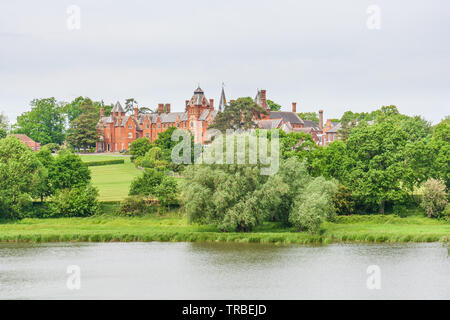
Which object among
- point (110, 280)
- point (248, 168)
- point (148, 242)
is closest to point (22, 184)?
point (148, 242)

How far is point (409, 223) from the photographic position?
5306 cm

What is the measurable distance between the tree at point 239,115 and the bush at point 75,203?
1455 inches

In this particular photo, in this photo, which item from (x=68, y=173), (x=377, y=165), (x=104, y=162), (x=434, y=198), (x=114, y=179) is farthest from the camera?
(x=104, y=162)

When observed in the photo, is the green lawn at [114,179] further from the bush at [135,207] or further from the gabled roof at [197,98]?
the gabled roof at [197,98]

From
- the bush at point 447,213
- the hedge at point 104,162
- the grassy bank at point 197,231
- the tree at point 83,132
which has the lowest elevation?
the grassy bank at point 197,231

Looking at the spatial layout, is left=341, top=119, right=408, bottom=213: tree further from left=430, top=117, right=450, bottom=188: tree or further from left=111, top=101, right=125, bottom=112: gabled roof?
left=111, top=101, right=125, bottom=112: gabled roof

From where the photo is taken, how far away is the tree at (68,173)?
59.8 metres

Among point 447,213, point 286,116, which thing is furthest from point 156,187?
point 286,116

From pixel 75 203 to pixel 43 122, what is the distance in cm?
7929

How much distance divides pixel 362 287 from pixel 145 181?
31250 millimetres

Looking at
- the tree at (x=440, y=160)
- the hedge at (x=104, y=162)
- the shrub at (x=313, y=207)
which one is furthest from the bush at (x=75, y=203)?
the hedge at (x=104, y=162)

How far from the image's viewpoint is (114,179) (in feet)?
257

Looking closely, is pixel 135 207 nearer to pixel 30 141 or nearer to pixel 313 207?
pixel 313 207
